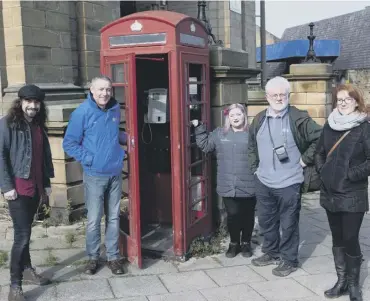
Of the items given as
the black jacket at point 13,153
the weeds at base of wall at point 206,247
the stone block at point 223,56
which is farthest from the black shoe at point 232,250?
the black jacket at point 13,153

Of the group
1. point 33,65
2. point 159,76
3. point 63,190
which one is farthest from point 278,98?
point 33,65

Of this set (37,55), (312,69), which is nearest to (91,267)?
(37,55)

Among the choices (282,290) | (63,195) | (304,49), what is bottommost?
(282,290)

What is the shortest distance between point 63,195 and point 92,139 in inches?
92.7

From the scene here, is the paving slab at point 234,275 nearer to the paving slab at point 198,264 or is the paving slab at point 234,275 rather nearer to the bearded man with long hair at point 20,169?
the paving slab at point 198,264

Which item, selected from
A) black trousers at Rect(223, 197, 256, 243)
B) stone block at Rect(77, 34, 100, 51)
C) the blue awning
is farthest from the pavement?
the blue awning

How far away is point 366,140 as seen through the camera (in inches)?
149

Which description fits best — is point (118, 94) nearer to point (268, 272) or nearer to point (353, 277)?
point (268, 272)

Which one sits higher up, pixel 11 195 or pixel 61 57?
pixel 61 57

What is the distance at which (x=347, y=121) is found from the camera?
385 centimetres

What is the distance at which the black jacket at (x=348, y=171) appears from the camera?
3805 mm

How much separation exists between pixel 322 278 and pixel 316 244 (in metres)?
1.12

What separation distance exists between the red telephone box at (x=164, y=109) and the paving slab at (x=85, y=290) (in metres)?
0.51

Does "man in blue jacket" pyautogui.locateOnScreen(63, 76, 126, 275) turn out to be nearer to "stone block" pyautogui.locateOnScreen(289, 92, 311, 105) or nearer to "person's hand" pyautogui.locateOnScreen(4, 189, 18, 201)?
"person's hand" pyautogui.locateOnScreen(4, 189, 18, 201)
